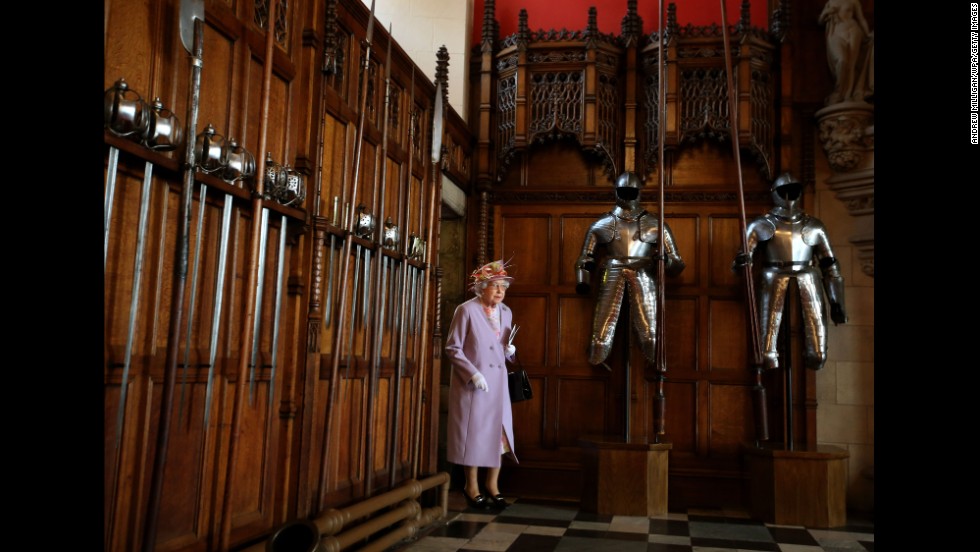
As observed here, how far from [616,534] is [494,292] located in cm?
170

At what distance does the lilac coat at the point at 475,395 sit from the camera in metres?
5.34

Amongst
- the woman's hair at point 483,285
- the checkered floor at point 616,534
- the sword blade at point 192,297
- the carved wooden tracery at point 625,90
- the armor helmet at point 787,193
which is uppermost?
the carved wooden tracery at point 625,90

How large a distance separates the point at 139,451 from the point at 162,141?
3.08 ft

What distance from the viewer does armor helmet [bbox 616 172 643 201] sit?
6.12 meters

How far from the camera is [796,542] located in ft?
15.0

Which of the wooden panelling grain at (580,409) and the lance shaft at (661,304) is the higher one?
the lance shaft at (661,304)

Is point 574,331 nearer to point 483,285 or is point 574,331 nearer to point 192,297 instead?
point 483,285

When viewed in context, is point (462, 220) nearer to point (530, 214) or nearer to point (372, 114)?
point (530, 214)

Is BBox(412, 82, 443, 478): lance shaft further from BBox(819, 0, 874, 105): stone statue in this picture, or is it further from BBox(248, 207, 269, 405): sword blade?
BBox(819, 0, 874, 105): stone statue

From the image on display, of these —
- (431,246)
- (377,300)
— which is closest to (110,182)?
(377,300)

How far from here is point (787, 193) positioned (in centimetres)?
599

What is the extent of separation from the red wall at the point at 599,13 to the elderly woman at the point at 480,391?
2.59 metres

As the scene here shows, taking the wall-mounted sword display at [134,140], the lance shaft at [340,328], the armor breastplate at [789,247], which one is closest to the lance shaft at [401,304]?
the lance shaft at [340,328]

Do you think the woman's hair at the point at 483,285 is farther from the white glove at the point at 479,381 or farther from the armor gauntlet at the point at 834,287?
the armor gauntlet at the point at 834,287
